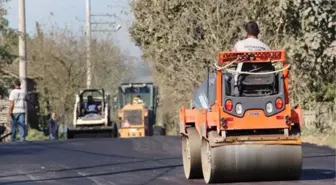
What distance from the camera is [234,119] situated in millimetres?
11586

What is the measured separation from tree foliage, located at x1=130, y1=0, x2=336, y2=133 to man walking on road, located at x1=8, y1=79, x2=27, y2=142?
5247mm

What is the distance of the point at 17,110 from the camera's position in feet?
76.0

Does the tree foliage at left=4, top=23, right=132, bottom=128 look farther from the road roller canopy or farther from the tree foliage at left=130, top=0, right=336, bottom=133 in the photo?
the road roller canopy

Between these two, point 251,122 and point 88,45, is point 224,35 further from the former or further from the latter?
point 88,45

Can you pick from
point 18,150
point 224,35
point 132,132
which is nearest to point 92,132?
point 132,132

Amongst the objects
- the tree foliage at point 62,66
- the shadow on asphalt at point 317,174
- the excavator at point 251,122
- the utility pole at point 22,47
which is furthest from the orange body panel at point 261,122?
the tree foliage at point 62,66

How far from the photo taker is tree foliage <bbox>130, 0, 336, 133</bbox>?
18.4 metres

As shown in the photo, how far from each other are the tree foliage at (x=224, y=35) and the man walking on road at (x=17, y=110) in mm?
5247

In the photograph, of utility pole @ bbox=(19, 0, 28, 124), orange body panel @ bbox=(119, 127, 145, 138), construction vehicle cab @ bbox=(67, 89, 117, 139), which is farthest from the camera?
utility pole @ bbox=(19, 0, 28, 124)

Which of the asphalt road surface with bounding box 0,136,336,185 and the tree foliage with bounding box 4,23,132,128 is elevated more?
the tree foliage with bounding box 4,23,132,128

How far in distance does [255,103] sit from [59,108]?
29092mm

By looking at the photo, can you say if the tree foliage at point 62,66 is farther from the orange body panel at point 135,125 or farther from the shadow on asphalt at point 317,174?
the shadow on asphalt at point 317,174

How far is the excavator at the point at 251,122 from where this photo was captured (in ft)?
37.8

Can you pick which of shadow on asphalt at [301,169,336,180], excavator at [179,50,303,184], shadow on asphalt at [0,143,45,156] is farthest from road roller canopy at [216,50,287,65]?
shadow on asphalt at [0,143,45,156]
